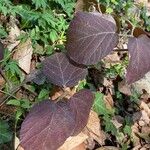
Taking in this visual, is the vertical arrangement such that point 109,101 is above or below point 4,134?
below

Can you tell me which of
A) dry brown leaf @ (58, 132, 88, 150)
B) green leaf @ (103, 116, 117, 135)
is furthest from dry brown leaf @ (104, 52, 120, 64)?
dry brown leaf @ (58, 132, 88, 150)

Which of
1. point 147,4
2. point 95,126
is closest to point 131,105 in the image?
point 95,126

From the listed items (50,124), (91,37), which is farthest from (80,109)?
(91,37)

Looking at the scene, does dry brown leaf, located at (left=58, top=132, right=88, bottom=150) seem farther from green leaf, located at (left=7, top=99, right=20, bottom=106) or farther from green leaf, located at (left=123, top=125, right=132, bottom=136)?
green leaf, located at (left=123, top=125, right=132, bottom=136)

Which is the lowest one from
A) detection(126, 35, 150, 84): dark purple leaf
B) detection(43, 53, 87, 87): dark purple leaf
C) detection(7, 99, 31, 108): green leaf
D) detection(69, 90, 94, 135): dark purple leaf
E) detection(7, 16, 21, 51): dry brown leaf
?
detection(7, 99, 31, 108): green leaf

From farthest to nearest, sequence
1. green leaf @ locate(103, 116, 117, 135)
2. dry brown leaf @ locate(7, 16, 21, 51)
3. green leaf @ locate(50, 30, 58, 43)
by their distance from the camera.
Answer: green leaf @ locate(50, 30, 58, 43) < dry brown leaf @ locate(7, 16, 21, 51) < green leaf @ locate(103, 116, 117, 135)

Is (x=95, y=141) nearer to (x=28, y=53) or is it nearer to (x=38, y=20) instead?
(x=28, y=53)

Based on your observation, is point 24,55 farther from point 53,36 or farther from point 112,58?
point 112,58
